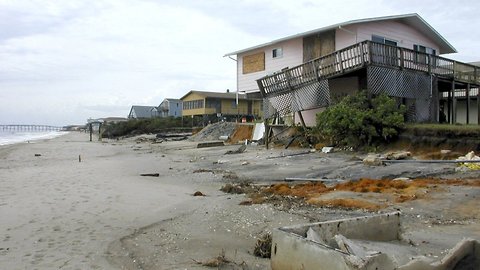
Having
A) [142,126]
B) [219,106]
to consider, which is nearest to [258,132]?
[219,106]

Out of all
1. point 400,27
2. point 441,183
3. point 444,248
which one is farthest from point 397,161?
point 400,27

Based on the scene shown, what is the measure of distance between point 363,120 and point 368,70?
2.28m

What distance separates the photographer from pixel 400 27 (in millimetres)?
25172

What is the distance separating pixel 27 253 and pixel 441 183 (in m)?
8.51

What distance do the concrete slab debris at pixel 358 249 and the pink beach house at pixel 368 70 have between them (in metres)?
12.7

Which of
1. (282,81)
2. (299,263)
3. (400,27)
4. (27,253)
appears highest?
(400,27)

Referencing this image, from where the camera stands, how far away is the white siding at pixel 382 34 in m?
22.6

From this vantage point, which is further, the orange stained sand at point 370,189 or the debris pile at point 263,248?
the orange stained sand at point 370,189

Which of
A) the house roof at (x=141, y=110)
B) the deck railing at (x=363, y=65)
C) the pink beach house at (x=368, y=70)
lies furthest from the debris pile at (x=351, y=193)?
the house roof at (x=141, y=110)

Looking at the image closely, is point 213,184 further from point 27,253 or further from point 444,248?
point 444,248

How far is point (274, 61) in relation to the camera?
92.1 feet

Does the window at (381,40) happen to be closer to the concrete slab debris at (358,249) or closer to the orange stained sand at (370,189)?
the orange stained sand at (370,189)

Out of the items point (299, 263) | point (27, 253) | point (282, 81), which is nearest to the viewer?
point (299, 263)

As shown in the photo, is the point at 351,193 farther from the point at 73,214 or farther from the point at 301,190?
the point at 73,214
